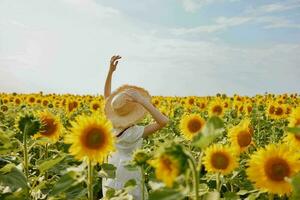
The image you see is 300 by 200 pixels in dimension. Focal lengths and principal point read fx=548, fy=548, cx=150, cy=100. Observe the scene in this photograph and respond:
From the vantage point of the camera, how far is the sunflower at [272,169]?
255 cm

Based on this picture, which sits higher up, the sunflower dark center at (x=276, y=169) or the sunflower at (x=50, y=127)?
the sunflower at (x=50, y=127)

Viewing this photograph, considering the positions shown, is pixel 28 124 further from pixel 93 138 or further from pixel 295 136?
pixel 295 136

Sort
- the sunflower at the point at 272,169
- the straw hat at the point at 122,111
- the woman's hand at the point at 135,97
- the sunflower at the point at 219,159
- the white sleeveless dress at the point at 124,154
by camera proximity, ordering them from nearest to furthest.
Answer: the sunflower at the point at 272,169
the sunflower at the point at 219,159
the woman's hand at the point at 135,97
the white sleeveless dress at the point at 124,154
the straw hat at the point at 122,111

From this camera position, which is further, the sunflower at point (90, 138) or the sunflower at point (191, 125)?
the sunflower at point (191, 125)

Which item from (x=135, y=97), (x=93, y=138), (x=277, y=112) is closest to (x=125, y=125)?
(x=135, y=97)

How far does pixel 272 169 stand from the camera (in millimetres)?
2566

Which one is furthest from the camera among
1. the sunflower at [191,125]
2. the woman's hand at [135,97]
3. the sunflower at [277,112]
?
the sunflower at [277,112]

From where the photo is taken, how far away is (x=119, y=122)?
16.1 ft

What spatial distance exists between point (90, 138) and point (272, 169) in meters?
0.95

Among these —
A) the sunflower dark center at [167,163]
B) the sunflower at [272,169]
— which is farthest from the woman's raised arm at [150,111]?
the sunflower dark center at [167,163]

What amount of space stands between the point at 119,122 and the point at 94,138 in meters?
2.04

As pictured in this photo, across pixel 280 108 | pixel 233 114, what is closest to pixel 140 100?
pixel 280 108

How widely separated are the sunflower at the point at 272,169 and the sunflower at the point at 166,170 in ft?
2.22

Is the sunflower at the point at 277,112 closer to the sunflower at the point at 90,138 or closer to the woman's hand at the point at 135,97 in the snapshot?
the woman's hand at the point at 135,97
